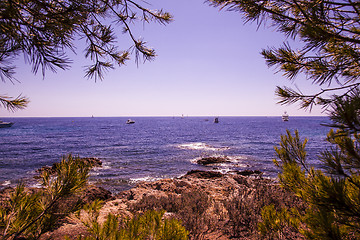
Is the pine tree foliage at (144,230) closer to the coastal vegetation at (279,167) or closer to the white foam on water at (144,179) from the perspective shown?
the coastal vegetation at (279,167)

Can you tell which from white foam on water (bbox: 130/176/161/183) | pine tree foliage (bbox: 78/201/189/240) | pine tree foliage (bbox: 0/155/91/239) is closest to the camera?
pine tree foliage (bbox: 78/201/189/240)

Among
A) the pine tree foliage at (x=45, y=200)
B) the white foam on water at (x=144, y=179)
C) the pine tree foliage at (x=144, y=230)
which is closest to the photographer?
the pine tree foliage at (x=144, y=230)

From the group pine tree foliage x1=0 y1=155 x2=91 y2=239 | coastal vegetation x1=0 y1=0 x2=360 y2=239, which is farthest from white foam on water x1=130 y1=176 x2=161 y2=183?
pine tree foliage x1=0 y1=155 x2=91 y2=239

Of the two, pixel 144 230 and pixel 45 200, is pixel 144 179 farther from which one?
pixel 144 230

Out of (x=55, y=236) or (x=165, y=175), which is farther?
(x=165, y=175)

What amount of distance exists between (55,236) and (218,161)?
18.0 m

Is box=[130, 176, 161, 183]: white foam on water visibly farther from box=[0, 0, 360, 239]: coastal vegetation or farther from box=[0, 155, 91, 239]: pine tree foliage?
box=[0, 155, 91, 239]: pine tree foliage

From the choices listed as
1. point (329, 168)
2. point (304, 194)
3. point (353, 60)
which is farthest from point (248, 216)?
point (353, 60)

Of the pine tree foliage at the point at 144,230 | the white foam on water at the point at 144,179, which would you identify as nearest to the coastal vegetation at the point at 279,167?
the pine tree foliage at the point at 144,230

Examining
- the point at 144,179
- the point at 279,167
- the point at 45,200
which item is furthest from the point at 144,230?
the point at 144,179

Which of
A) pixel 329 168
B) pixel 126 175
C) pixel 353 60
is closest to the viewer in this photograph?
pixel 329 168

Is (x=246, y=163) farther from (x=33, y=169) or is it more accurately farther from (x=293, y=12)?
(x=33, y=169)

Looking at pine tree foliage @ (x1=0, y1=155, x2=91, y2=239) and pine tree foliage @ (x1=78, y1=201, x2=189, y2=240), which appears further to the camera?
pine tree foliage @ (x1=0, y1=155, x2=91, y2=239)

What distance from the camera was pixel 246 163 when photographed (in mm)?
20156
